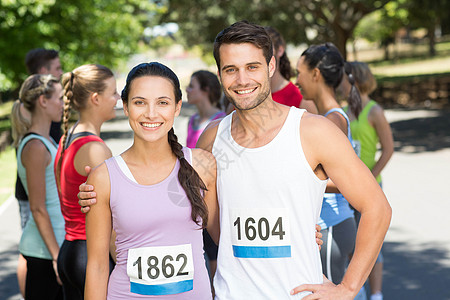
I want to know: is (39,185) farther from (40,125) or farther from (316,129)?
(316,129)

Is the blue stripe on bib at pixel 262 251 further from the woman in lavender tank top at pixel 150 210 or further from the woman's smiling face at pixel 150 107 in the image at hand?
the woman's smiling face at pixel 150 107

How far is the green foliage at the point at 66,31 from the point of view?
675 inches

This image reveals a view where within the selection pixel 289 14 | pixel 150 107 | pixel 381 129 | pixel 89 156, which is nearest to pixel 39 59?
pixel 89 156

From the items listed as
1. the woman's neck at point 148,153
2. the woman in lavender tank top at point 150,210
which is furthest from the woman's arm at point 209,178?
the woman's neck at point 148,153

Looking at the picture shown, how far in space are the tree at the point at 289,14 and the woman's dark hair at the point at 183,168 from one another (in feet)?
76.2

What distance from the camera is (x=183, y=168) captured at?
256 cm

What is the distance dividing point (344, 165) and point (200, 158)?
0.65 m

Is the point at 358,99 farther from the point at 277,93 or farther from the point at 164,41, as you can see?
the point at 164,41

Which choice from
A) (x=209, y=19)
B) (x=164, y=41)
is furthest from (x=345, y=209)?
(x=164, y=41)

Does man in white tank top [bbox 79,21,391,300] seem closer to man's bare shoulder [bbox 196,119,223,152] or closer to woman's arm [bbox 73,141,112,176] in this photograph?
man's bare shoulder [bbox 196,119,223,152]

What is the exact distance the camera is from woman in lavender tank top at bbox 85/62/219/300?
8.04 ft

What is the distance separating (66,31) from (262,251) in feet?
66.4

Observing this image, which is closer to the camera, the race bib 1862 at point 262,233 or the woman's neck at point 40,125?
the race bib 1862 at point 262,233

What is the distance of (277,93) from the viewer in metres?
4.35
